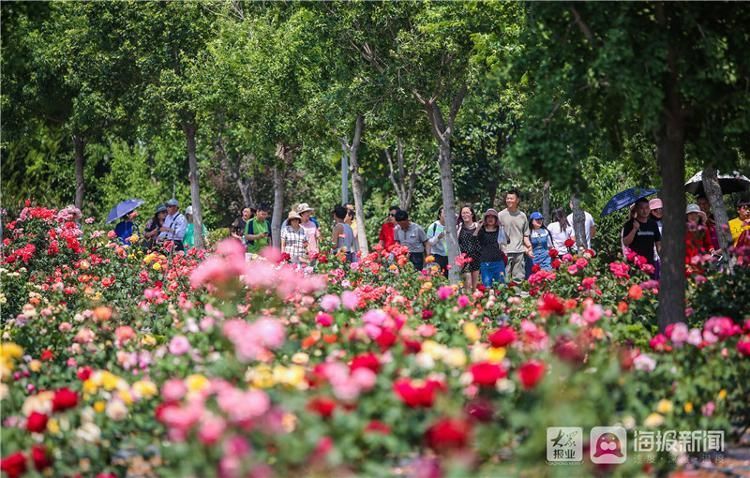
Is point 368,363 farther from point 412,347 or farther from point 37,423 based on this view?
point 37,423

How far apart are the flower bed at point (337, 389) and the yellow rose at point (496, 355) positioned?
0.01m

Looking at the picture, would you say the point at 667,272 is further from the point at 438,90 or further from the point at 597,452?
the point at 438,90

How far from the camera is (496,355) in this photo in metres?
5.84

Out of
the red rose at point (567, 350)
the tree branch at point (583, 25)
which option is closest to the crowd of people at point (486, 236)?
the tree branch at point (583, 25)

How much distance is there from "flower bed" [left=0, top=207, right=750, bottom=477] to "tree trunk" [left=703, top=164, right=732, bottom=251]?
5.68m

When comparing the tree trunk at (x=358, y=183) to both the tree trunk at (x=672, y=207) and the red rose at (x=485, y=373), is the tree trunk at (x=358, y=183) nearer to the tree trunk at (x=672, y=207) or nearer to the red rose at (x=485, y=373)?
the tree trunk at (x=672, y=207)

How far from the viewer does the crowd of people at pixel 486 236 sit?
47.0ft

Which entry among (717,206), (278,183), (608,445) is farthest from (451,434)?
(278,183)

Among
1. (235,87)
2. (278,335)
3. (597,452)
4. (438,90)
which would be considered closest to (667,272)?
(597,452)

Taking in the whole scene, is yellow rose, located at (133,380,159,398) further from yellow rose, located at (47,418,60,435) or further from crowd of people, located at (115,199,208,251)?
crowd of people, located at (115,199,208,251)

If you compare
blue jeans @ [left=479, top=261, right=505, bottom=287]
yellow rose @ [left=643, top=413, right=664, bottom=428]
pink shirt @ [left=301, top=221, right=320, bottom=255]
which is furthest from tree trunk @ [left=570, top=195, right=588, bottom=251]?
yellow rose @ [left=643, top=413, right=664, bottom=428]

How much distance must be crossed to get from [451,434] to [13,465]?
1772 millimetres

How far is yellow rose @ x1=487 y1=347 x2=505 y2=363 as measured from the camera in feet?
18.9

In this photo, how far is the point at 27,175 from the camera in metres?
47.1
